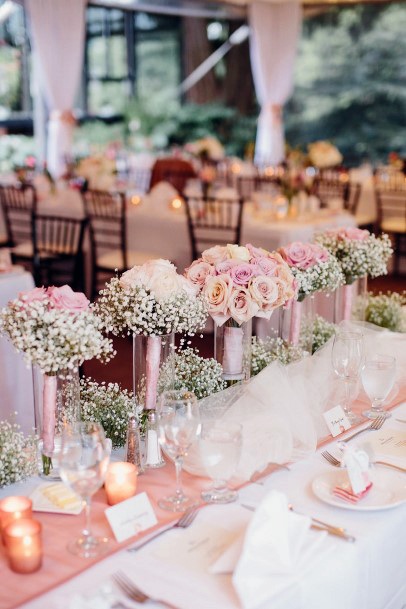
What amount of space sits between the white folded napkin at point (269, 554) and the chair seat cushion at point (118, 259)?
15.2ft

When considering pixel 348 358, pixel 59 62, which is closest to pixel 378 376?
pixel 348 358

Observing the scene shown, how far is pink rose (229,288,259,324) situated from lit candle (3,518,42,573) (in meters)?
0.85

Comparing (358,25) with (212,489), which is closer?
(212,489)

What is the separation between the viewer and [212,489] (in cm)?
172

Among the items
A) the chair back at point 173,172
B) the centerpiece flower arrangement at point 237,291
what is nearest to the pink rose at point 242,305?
the centerpiece flower arrangement at point 237,291

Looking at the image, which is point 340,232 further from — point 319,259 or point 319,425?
point 319,425

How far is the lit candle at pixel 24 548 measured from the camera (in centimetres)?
141

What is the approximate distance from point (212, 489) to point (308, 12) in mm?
11941

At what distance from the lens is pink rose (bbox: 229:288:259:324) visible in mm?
2090

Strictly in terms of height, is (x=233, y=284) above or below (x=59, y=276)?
above

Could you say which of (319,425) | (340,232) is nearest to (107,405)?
(319,425)

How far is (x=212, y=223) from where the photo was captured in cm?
599

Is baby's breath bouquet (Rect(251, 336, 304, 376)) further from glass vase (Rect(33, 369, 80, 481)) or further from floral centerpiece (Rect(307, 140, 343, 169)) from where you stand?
floral centerpiece (Rect(307, 140, 343, 169))

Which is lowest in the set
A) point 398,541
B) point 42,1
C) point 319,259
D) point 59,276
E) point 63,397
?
point 59,276
